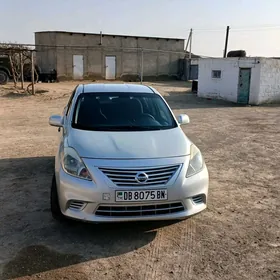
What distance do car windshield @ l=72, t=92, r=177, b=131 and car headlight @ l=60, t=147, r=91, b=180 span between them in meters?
0.69

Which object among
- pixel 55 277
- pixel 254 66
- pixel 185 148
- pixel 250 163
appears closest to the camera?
pixel 55 277

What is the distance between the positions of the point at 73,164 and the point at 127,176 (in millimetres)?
614

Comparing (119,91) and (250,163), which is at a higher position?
(119,91)

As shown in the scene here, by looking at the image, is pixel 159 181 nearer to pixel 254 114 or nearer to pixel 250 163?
pixel 250 163

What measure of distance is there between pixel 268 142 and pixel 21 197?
6466 millimetres

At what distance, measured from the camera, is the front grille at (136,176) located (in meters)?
3.44

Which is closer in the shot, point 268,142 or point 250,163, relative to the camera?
point 250,163

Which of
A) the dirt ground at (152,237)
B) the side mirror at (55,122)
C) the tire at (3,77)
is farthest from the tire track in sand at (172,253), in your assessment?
the tire at (3,77)

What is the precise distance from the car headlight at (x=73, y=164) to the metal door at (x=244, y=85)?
626 inches

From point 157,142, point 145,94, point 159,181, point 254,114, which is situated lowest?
point 254,114

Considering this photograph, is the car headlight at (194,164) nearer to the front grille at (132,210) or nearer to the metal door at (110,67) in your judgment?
the front grille at (132,210)

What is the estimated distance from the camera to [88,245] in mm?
3572

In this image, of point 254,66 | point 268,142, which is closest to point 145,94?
point 268,142

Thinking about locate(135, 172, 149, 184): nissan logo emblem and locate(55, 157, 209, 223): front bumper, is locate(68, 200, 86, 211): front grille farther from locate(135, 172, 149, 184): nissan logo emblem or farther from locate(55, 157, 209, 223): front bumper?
locate(135, 172, 149, 184): nissan logo emblem
